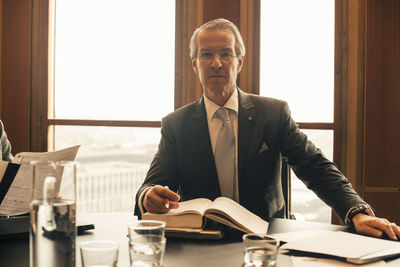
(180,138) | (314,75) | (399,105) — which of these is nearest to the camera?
(180,138)

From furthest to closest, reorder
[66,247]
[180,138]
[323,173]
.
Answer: [180,138] → [323,173] → [66,247]

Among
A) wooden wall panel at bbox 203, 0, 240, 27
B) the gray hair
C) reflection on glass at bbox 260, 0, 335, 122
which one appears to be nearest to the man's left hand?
the gray hair

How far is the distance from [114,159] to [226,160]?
170 cm

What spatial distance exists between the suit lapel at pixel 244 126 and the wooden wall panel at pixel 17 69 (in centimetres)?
215

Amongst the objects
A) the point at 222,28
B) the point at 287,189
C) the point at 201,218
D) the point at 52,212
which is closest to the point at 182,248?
the point at 201,218

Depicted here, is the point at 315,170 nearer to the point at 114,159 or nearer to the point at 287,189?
the point at 287,189

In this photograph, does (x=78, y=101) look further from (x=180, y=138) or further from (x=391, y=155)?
(x=391, y=155)

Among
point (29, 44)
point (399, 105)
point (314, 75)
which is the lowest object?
point (399, 105)

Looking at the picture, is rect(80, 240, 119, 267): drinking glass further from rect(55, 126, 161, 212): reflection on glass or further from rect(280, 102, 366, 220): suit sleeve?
rect(55, 126, 161, 212): reflection on glass

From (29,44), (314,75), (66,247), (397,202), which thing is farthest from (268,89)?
(66,247)

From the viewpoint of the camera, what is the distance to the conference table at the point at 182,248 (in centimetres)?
104

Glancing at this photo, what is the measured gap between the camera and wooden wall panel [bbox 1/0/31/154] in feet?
11.5

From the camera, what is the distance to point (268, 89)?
3.29 meters

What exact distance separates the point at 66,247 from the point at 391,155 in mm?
2756
